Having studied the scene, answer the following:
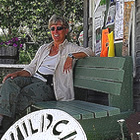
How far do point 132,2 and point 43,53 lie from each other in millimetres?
1133

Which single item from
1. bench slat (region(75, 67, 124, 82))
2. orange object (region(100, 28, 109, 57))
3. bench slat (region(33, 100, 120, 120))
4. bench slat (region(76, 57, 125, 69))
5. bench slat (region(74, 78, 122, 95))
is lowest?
bench slat (region(33, 100, 120, 120))

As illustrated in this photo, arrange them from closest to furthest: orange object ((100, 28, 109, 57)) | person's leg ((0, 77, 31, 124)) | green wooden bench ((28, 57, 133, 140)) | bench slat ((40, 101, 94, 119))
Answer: bench slat ((40, 101, 94, 119))
green wooden bench ((28, 57, 133, 140))
person's leg ((0, 77, 31, 124))
orange object ((100, 28, 109, 57))

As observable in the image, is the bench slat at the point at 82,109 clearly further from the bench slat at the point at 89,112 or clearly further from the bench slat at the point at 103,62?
the bench slat at the point at 103,62

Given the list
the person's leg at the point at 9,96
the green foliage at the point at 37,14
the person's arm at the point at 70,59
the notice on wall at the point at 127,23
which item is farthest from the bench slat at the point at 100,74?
the green foliage at the point at 37,14

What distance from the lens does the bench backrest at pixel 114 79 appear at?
299 centimetres

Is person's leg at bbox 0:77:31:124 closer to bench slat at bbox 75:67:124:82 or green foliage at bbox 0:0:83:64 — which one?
bench slat at bbox 75:67:124:82

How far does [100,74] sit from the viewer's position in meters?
3.28

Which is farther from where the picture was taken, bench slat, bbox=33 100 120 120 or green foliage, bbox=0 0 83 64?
green foliage, bbox=0 0 83 64

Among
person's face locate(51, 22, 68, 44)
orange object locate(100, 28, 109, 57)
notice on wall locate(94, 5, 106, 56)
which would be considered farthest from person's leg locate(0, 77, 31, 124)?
notice on wall locate(94, 5, 106, 56)

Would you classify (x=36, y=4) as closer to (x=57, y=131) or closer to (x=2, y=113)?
(x=2, y=113)

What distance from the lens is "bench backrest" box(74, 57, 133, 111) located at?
2994 millimetres

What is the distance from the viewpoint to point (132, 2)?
3.46 meters

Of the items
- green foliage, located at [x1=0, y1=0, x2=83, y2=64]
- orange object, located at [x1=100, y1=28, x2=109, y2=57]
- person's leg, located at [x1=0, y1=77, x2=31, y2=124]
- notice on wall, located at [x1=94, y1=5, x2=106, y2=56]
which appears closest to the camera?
person's leg, located at [x1=0, y1=77, x2=31, y2=124]

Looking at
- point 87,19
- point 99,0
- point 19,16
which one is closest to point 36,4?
point 19,16
